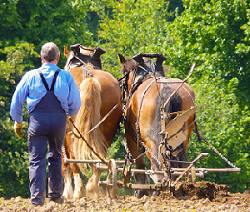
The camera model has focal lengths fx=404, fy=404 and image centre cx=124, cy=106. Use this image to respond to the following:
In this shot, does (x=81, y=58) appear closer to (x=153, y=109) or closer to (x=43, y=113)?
(x=153, y=109)

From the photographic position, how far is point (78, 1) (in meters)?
16.2

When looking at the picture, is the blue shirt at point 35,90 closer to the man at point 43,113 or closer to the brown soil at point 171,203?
the man at point 43,113

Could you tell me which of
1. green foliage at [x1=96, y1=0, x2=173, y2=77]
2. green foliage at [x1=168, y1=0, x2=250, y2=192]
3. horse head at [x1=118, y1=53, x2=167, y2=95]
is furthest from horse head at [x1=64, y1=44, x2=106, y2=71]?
green foliage at [x1=96, y1=0, x2=173, y2=77]

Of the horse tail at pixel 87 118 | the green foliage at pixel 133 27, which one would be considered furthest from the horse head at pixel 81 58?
the green foliage at pixel 133 27

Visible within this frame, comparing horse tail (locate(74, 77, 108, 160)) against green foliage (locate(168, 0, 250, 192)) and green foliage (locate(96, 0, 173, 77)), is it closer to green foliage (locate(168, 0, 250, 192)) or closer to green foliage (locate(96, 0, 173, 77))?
green foliage (locate(168, 0, 250, 192))

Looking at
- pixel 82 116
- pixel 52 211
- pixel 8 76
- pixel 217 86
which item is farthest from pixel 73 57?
pixel 217 86

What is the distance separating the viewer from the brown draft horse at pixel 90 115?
611cm

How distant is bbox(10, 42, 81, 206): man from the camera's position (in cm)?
433

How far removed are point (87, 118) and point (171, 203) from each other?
2.07 metres

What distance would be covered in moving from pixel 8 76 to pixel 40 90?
7971 millimetres

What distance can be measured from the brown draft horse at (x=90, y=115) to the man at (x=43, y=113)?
1.51 m

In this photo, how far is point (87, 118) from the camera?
6.14m

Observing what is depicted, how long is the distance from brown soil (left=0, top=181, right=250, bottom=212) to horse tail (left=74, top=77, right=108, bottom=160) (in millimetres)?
1126

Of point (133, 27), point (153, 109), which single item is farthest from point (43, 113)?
point (133, 27)
